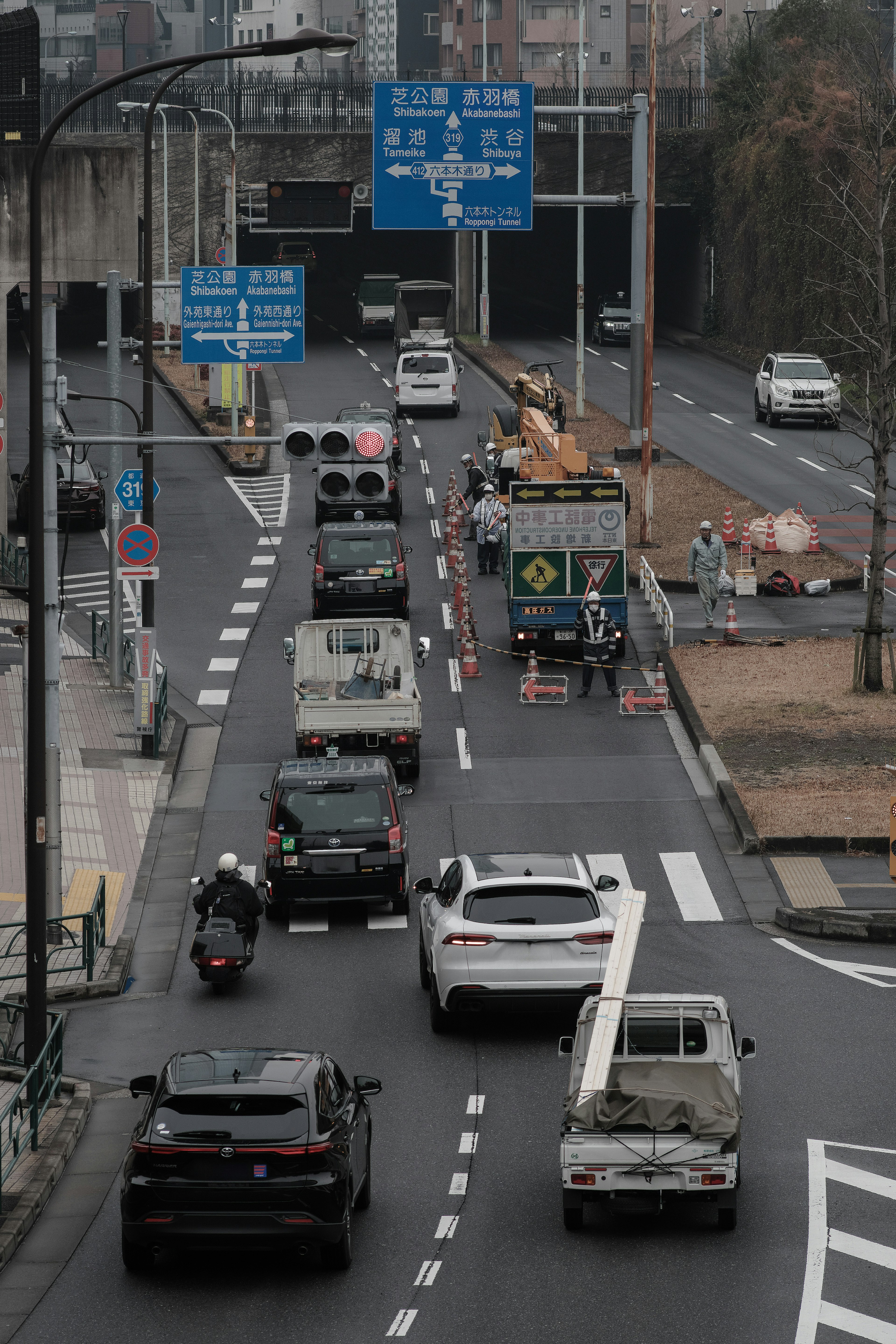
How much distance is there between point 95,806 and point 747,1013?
11619 millimetres

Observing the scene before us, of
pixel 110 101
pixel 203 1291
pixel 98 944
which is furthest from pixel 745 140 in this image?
pixel 203 1291

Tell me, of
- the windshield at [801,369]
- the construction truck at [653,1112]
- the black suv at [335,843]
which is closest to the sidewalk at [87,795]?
the black suv at [335,843]

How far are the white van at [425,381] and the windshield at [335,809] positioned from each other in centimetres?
3924

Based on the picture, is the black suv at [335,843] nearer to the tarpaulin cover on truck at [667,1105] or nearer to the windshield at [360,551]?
the tarpaulin cover on truck at [667,1105]

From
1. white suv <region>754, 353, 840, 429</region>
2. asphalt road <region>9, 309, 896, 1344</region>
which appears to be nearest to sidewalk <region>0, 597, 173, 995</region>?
asphalt road <region>9, 309, 896, 1344</region>

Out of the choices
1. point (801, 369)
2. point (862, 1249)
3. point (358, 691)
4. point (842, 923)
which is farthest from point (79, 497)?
point (862, 1249)

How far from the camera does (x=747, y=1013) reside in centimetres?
1798

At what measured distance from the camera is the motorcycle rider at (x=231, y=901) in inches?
778

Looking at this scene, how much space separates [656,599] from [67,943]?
1835cm

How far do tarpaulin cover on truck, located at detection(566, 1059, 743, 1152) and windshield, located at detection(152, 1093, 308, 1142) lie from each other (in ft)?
6.44

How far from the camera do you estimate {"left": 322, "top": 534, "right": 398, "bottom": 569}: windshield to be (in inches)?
1403

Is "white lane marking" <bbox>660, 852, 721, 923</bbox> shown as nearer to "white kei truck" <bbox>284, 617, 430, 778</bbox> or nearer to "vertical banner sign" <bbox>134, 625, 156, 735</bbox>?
"white kei truck" <bbox>284, 617, 430, 778</bbox>

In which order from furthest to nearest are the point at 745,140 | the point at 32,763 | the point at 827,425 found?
the point at 745,140 < the point at 827,425 < the point at 32,763

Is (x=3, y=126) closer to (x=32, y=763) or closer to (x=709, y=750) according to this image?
(x=709, y=750)
